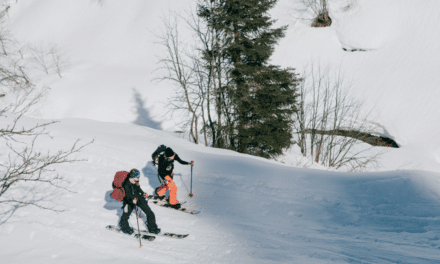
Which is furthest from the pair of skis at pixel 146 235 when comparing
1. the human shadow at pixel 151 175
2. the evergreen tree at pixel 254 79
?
the evergreen tree at pixel 254 79

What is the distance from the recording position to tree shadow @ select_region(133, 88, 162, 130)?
1112 inches

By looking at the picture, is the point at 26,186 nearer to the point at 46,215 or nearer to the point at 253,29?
the point at 46,215

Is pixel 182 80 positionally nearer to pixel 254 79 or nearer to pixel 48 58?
pixel 254 79

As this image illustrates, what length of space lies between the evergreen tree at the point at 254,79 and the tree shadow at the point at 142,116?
595 inches

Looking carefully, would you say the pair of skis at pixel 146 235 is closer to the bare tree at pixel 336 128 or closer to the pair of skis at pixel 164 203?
the pair of skis at pixel 164 203

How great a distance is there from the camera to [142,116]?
1139 inches

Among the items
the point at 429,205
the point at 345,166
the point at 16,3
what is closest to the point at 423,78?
the point at 345,166

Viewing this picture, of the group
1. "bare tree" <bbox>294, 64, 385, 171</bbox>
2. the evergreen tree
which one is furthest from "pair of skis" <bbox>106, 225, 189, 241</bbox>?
"bare tree" <bbox>294, 64, 385, 171</bbox>

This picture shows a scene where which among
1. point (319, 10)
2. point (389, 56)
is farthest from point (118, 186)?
point (319, 10)

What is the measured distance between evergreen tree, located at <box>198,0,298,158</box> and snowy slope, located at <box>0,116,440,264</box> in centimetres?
554

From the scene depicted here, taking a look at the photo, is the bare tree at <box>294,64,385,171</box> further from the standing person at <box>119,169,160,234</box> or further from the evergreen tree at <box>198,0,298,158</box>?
the standing person at <box>119,169,160,234</box>

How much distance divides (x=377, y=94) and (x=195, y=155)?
66.6 feet

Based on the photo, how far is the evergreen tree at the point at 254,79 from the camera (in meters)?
14.7

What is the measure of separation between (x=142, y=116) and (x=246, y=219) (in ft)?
81.2
